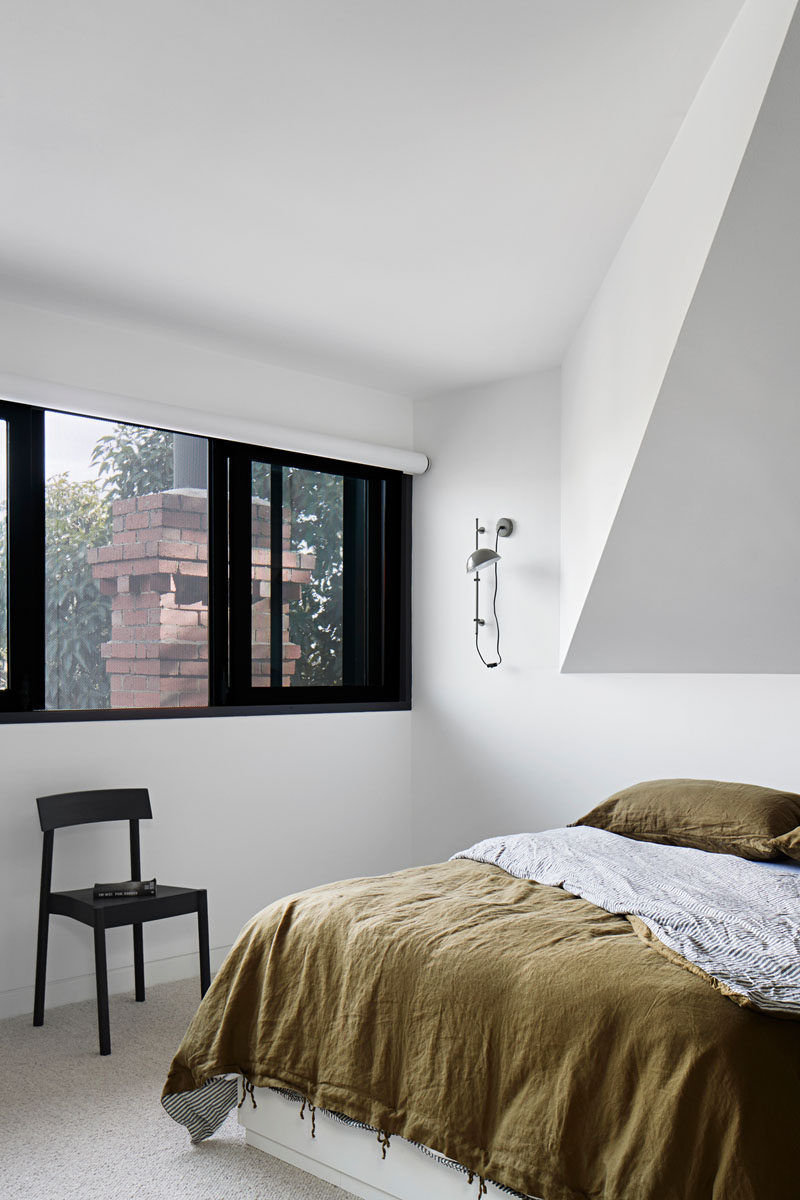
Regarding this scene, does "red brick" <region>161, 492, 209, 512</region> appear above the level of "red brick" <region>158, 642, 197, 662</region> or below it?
above

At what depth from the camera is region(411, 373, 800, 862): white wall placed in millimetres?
3672

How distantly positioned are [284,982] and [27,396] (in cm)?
208

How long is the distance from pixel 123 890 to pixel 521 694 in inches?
71.6

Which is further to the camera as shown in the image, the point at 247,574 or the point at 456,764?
the point at 456,764

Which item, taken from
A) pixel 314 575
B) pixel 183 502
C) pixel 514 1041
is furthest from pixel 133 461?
pixel 514 1041

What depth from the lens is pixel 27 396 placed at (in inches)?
133

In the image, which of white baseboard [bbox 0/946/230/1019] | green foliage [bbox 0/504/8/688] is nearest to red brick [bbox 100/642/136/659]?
green foliage [bbox 0/504/8/688]

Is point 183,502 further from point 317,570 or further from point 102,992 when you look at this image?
point 102,992

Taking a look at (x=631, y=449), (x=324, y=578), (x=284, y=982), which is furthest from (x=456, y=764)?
(x=284, y=982)

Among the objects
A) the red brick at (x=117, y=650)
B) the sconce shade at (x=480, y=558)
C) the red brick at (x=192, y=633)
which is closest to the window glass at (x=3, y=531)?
the red brick at (x=117, y=650)

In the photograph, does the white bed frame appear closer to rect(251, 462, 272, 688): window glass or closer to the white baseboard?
the white baseboard

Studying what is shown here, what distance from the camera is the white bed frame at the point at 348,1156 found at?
206cm

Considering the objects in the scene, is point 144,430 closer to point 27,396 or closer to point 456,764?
point 27,396

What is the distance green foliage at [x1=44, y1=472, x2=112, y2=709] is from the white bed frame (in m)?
1.72
